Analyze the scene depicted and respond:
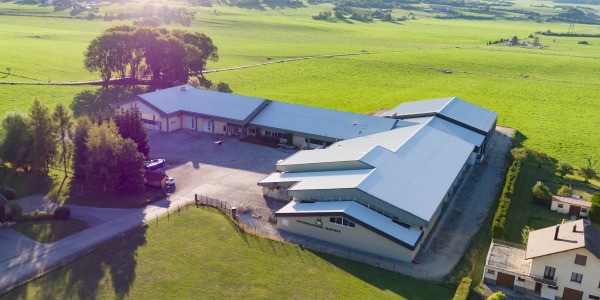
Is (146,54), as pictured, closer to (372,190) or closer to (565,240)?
(372,190)

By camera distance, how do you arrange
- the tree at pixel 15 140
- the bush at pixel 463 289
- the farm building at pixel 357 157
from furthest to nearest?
the tree at pixel 15 140
the farm building at pixel 357 157
the bush at pixel 463 289

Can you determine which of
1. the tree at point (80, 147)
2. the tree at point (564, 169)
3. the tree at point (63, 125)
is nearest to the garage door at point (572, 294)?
the tree at point (564, 169)

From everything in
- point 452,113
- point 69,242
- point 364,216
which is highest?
point 452,113

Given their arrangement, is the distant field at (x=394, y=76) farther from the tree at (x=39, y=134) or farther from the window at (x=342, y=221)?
the window at (x=342, y=221)

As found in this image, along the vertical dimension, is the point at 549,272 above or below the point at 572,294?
above

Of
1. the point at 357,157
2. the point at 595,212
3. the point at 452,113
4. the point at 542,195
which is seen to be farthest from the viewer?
the point at 452,113

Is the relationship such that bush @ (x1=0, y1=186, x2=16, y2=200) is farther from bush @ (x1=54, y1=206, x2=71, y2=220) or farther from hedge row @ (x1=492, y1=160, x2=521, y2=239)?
hedge row @ (x1=492, y1=160, x2=521, y2=239)

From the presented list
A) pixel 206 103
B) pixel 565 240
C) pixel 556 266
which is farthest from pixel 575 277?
pixel 206 103

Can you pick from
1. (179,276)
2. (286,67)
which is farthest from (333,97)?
(179,276)
